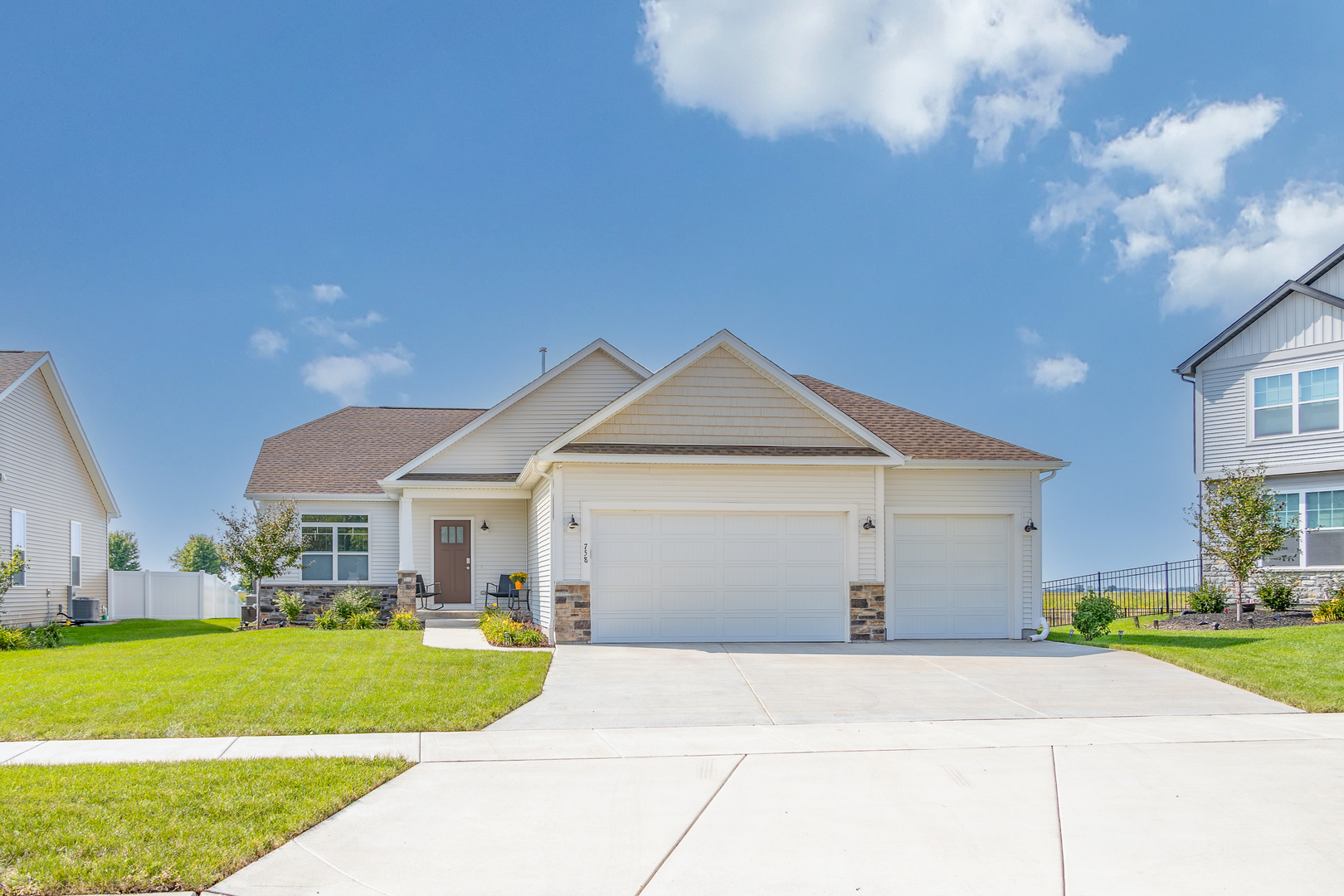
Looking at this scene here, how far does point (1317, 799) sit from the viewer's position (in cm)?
696

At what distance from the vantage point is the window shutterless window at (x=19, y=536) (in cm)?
2156

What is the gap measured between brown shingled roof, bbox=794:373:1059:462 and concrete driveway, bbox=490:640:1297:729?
3587 mm

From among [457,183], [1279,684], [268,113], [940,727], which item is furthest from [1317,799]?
[268,113]

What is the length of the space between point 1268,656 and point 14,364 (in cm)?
2493

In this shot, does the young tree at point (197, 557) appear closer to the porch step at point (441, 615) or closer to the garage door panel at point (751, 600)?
the porch step at point (441, 615)

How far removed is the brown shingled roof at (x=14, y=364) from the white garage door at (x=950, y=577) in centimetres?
1849

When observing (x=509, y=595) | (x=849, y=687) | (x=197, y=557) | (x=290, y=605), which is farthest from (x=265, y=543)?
(x=197, y=557)

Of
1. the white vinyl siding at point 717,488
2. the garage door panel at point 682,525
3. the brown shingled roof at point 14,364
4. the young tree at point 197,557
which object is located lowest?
the young tree at point 197,557

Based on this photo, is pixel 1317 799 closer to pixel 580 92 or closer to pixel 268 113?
pixel 580 92

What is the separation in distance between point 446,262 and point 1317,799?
68.5 feet

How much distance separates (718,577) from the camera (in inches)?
643

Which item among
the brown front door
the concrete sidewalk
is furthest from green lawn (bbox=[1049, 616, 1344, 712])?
the brown front door

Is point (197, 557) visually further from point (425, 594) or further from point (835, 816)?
point (835, 816)

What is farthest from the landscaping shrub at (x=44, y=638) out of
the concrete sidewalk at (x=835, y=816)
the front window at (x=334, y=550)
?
the concrete sidewalk at (x=835, y=816)
